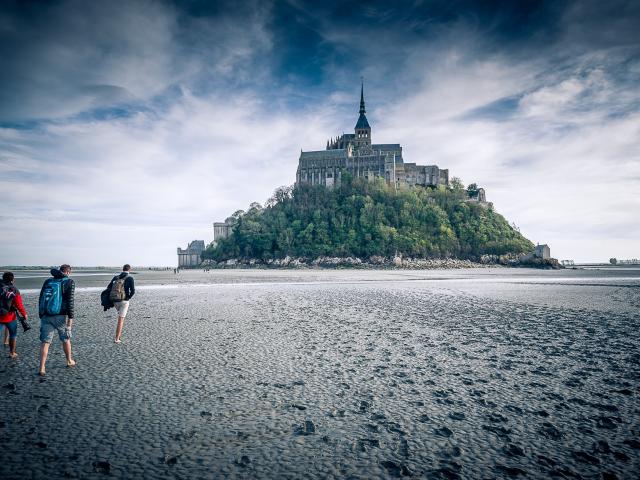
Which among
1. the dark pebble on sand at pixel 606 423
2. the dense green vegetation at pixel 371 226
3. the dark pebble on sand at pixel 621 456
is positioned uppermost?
the dense green vegetation at pixel 371 226

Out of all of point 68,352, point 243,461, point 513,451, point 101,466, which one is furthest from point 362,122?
point 101,466

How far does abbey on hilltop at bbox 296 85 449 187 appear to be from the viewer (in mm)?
119812

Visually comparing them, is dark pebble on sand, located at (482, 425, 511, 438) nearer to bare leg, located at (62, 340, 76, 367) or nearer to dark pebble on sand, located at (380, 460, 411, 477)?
dark pebble on sand, located at (380, 460, 411, 477)

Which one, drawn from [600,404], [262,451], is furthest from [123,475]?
[600,404]

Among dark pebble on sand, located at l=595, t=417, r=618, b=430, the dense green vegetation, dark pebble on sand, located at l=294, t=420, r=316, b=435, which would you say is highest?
the dense green vegetation

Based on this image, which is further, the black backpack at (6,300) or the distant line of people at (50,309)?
the black backpack at (6,300)

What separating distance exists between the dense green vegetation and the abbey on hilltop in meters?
7.26

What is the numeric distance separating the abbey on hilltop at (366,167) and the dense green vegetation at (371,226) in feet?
23.8

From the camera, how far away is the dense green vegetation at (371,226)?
9538 cm

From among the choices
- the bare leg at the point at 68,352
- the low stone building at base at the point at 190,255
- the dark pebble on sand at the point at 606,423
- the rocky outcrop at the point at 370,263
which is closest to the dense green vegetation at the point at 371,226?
the rocky outcrop at the point at 370,263

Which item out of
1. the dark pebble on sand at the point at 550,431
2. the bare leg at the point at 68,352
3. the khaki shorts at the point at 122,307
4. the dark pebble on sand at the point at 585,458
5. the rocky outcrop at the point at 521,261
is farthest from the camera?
the rocky outcrop at the point at 521,261

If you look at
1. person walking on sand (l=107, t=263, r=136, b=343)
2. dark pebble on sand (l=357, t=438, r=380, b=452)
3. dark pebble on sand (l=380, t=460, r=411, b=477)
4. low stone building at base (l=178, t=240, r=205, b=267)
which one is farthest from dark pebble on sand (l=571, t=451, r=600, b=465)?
low stone building at base (l=178, t=240, r=205, b=267)

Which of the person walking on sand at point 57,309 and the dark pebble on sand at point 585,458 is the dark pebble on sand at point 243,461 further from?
the person walking on sand at point 57,309

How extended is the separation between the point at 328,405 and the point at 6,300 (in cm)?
745
